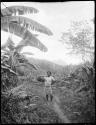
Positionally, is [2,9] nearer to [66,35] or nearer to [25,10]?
[25,10]

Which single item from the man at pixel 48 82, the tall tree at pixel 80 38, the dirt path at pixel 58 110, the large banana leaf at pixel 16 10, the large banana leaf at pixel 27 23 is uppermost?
the large banana leaf at pixel 16 10

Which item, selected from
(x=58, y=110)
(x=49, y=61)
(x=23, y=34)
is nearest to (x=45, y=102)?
(x=58, y=110)

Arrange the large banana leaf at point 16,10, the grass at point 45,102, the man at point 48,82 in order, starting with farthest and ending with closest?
the large banana leaf at point 16,10
the man at point 48,82
the grass at point 45,102

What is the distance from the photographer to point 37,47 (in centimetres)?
457

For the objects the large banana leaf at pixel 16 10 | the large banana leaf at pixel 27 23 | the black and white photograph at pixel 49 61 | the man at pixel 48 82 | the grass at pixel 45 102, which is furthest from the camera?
the large banana leaf at pixel 16 10

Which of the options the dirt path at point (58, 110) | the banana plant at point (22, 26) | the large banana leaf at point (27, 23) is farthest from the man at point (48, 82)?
the large banana leaf at point (27, 23)

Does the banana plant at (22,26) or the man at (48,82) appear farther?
the banana plant at (22,26)

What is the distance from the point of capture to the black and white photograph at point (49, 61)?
4.10m

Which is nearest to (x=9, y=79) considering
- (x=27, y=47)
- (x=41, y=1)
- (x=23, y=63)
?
(x=23, y=63)

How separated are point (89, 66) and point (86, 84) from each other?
1.14 feet

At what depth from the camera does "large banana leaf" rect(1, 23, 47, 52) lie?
4516mm

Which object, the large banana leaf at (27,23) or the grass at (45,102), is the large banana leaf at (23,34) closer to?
the large banana leaf at (27,23)

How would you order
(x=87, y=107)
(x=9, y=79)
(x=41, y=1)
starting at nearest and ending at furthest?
(x=87, y=107) → (x=9, y=79) → (x=41, y=1)

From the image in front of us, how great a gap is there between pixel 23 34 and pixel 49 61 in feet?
2.36
